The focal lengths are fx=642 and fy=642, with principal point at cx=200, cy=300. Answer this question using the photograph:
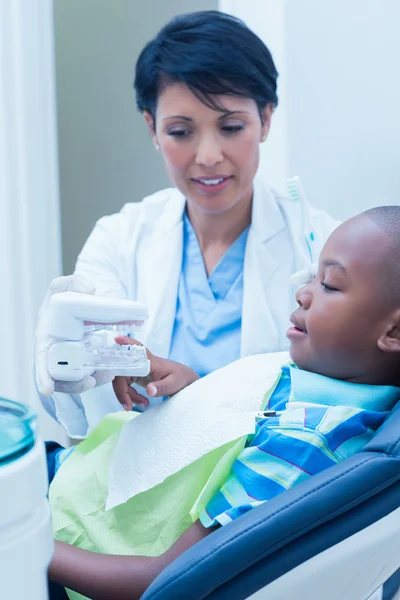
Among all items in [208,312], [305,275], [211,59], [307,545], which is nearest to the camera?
[307,545]

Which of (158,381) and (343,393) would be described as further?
(158,381)

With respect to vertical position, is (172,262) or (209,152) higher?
(209,152)

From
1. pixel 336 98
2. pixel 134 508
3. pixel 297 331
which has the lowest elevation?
pixel 134 508

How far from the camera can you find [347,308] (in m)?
0.86

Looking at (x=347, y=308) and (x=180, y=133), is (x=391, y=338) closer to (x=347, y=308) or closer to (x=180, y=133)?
(x=347, y=308)

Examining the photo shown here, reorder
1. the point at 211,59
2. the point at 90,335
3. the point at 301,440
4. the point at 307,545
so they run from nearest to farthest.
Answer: the point at 307,545 → the point at 301,440 → the point at 90,335 → the point at 211,59

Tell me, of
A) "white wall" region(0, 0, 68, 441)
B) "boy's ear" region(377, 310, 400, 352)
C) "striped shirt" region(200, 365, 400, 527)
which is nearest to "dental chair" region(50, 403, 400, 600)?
"striped shirt" region(200, 365, 400, 527)

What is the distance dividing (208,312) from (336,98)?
594mm

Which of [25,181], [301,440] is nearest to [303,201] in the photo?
[301,440]

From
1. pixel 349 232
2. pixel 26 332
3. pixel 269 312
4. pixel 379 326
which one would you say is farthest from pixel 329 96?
pixel 26 332

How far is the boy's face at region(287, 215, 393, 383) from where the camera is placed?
853mm

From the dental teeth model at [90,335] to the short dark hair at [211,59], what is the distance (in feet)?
1.85

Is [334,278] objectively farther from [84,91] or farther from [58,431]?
[84,91]

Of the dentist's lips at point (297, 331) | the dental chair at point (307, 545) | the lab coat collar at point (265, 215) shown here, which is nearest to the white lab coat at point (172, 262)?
the lab coat collar at point (265, 215)
